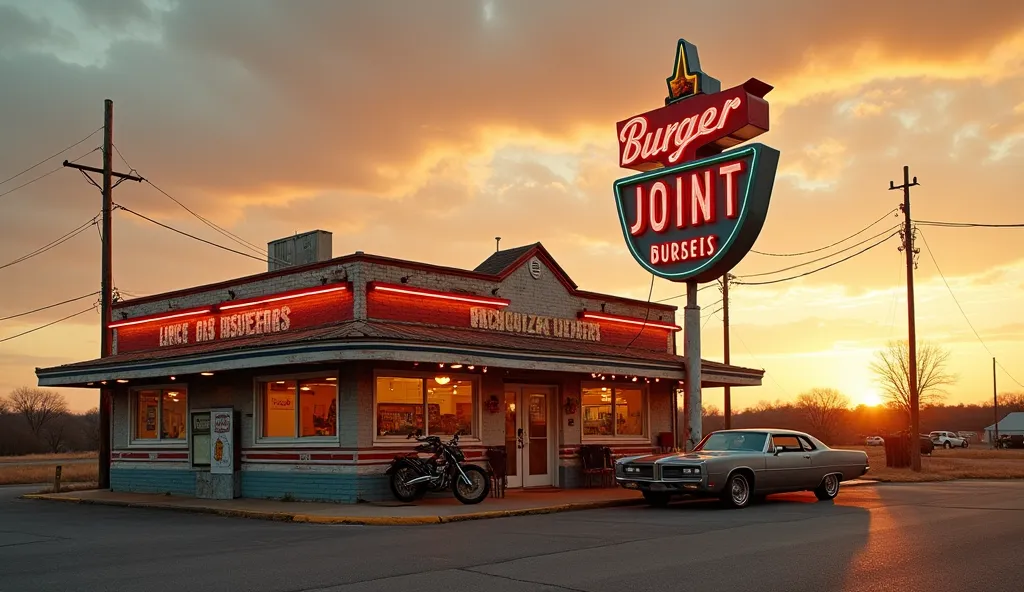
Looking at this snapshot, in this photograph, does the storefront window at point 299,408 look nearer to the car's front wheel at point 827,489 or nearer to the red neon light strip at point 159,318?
the red neon light strip at point 159,318

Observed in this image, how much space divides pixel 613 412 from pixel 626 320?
9.32 feet

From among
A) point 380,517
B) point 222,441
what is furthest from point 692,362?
point 222,441

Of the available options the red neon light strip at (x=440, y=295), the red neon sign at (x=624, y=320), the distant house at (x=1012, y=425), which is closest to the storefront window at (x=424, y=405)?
the red neon light strip at (x=440, y=295)

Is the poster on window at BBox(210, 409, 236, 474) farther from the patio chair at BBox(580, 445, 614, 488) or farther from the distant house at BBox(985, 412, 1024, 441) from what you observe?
the distant house at BBox(985, 412, 1024, 441)

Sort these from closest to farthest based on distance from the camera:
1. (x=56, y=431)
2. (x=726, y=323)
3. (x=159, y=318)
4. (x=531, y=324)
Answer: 1. (x=531, y=324)
2. (x=159, y=318)
3. (x=726, y=323)
4. (x=56, y=431)

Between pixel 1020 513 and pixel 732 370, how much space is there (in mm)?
10809

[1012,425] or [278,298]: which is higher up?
[278,298]

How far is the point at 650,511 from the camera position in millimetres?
17453

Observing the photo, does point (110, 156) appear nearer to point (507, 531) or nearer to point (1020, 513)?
point (507, 531)

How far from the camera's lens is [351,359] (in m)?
17.3

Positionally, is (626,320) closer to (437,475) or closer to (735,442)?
(735,442)

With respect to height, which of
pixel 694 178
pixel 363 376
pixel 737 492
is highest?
pixel 694 178

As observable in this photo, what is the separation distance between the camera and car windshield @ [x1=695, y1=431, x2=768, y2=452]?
60.9 ft

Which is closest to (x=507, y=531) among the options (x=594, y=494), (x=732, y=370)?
(x=594, y=494)
